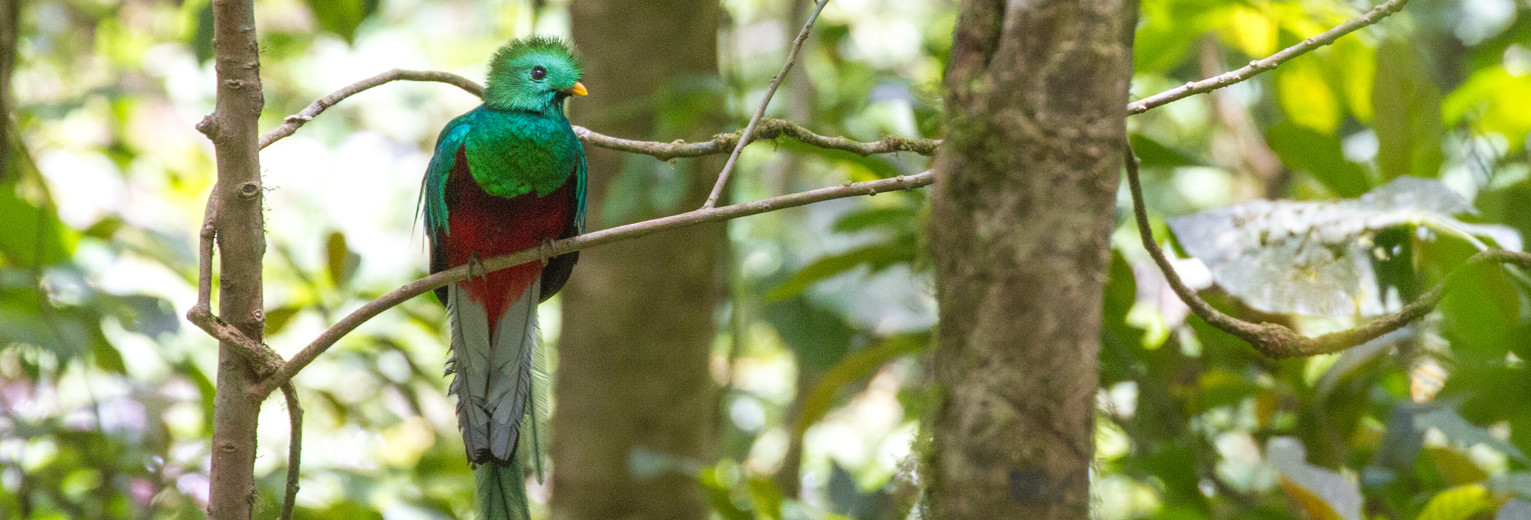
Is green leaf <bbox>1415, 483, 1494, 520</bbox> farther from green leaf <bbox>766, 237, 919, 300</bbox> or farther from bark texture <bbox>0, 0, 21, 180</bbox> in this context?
bark texture <bbox>0, 0, 21, 180</bbox>

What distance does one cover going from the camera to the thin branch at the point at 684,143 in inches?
67.6

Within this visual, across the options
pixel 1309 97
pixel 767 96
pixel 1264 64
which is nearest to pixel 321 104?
pixel 767 96

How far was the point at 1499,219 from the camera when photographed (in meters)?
3.13

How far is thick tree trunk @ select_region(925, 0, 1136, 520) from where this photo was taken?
106 centimetres

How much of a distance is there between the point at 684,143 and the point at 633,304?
1895mm

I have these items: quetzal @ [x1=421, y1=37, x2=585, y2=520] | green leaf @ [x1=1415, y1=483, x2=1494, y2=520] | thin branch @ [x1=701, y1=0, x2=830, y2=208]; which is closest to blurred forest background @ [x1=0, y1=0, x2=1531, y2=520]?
green leaf @ [x1=1415, y1=483, x2=1494, y2=520]

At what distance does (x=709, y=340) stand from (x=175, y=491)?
1843 mm

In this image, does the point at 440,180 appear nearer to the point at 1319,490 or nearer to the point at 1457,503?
the point at 1319,490

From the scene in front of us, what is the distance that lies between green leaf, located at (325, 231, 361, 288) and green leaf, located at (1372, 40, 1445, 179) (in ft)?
10.8

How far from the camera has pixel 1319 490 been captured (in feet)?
7.93

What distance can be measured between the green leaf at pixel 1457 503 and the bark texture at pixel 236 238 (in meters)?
2.43

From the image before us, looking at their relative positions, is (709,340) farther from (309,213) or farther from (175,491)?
(309,213)

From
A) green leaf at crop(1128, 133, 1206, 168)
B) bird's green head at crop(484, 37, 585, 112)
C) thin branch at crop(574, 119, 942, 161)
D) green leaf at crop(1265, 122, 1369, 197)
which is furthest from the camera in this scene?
green leaf at crop(1265, 122, 1369, 197)

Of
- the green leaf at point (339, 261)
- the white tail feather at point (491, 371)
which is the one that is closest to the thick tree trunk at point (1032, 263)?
the white tail feather at point (491, 371)
